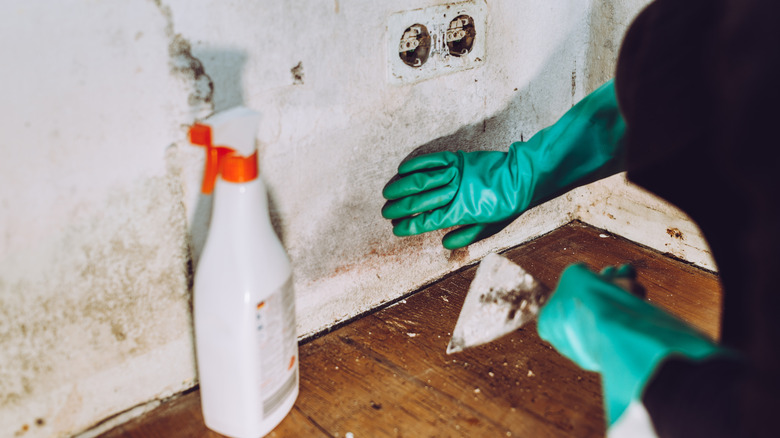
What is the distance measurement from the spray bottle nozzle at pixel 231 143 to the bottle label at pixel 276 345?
0.16 metres

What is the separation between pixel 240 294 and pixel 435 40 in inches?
21.6

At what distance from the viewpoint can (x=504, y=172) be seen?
1107 mm

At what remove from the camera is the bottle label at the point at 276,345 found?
2.61 ft

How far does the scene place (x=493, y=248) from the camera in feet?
4.35

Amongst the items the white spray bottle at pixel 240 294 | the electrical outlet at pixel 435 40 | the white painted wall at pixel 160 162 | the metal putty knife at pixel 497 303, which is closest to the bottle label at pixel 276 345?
the white spray bottle at pixel 240 294

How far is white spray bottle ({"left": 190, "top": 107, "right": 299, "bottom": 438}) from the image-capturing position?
0.74m

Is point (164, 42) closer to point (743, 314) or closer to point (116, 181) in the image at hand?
point (116, 181)

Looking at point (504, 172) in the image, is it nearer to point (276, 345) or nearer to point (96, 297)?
point (276, 345)

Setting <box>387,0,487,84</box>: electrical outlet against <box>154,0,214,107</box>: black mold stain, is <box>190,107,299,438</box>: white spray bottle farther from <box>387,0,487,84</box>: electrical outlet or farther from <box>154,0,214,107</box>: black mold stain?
<box>387,0,487,84</box>: electrical outlet

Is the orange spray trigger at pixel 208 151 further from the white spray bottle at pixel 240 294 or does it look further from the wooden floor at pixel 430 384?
the wooden floor at pixel 430 384

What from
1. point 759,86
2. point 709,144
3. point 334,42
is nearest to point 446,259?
point 334,42

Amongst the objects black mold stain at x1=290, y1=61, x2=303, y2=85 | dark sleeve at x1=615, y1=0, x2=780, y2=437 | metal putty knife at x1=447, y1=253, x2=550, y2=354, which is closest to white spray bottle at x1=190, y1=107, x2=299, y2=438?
black mold stain at x1=290, y1=61, x2=303, y2=85

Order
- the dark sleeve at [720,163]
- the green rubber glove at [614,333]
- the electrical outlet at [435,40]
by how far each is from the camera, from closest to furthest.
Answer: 1. the dark sleeve at [720,163]
2. the green rubber glove at [614,333]
3. the electrical outlet at [435,40]

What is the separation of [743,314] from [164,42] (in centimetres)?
70
